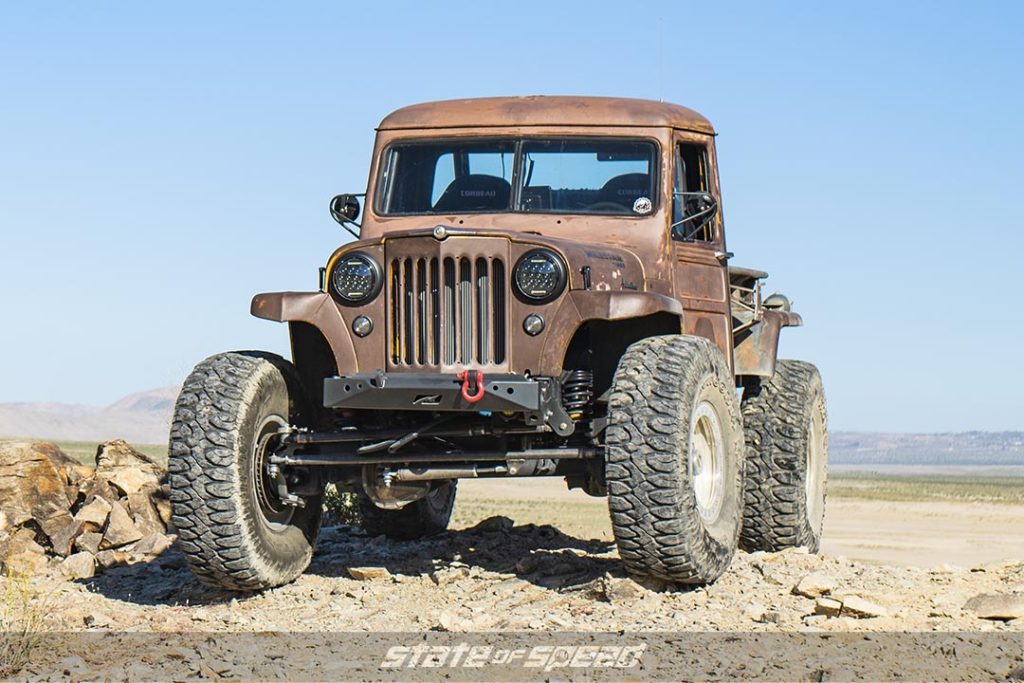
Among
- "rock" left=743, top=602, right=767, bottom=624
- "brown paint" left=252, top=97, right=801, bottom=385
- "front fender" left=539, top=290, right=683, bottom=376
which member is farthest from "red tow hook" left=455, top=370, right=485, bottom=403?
"rock" left=743, top=602, right=767, bottom=624

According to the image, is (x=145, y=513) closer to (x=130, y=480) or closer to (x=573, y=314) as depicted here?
(x=130, y=480)

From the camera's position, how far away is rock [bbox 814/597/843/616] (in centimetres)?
827

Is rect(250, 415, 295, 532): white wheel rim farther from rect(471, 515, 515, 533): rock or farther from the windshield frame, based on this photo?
rect(471, 515, 515, 533): rock

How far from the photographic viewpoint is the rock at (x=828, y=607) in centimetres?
827

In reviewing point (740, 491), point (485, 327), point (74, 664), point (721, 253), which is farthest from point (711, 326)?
point (74, 664)

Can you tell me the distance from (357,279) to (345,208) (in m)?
1.70

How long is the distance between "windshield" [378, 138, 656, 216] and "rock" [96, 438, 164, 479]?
383cm

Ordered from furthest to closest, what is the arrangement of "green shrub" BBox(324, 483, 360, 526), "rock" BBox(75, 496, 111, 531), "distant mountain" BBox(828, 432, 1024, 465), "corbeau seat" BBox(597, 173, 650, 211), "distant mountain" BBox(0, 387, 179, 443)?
"distant mountain" BBox(0, 387, 179, 443), "distant mountain" BBox(828, 432, 1024, 465), "green shrub" BBox(324, 483, 360, 526), "rock" BBox(75, 496, 111, 531), "corbeau seat" BBox(597, 173, 650, 211)

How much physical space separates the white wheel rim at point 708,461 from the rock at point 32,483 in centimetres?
532

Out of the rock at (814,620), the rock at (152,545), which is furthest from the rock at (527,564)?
the rock at (152,545)

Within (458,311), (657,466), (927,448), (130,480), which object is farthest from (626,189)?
(927,448)

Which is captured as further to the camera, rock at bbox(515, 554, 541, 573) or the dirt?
rock at bbox(515, 554, 541, 573)

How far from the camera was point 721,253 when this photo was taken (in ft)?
35.3

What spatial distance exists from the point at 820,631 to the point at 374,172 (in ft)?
15.0
